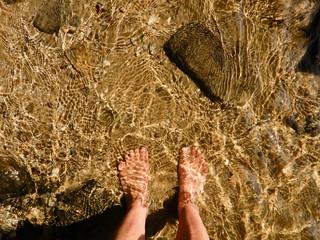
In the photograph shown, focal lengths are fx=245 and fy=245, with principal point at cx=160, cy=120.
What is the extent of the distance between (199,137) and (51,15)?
8.34ft

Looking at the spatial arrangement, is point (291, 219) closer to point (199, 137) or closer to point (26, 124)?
point (199, 137)

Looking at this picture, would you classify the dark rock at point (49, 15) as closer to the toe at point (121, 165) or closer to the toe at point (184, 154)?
the toe at point (121, 165)

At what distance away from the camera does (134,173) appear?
11.1 feet

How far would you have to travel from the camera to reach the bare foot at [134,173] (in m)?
3.36

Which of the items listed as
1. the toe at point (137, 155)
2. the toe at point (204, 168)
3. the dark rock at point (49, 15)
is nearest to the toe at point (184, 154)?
the toe at point (204, 168)

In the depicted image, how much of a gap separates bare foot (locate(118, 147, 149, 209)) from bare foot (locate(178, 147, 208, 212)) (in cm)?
50

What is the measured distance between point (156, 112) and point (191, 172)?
0.98 meters

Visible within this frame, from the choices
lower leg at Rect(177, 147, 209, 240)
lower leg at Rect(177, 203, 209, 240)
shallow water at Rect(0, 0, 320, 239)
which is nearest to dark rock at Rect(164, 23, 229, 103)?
shallow water at Rect(0, 0, 320, 239)

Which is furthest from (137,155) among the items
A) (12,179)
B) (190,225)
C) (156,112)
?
(12,179)

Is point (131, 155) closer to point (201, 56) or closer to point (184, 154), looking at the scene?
point (184, 154)

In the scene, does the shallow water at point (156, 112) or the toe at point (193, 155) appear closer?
the shallow water at point (156, 112)

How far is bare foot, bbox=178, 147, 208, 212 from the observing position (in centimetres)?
340

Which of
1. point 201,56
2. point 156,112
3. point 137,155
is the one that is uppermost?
point 201,56

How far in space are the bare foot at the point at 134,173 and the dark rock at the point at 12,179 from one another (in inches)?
47.2
